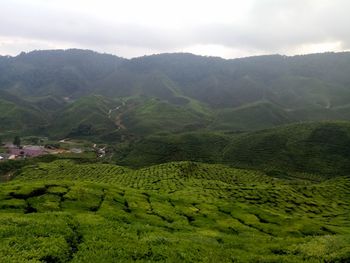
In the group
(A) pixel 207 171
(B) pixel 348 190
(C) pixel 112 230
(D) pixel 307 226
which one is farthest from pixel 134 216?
(A) pixel 207 171

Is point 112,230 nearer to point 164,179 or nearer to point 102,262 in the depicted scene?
point 102,262

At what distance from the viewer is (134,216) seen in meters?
→ 42.1

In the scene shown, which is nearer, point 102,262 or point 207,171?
point 102,262

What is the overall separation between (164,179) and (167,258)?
8747 cm

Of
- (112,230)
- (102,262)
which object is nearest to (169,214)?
(112,230)

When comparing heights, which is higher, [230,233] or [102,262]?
[102,262]

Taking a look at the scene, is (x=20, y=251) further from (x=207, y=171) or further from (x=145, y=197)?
(x=207, y=171)

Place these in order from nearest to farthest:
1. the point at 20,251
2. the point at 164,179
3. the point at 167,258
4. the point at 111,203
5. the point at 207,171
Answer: the point at 20,251, the point at 167,258, the point at 111,203, the point at 164,179, the point at 207,171

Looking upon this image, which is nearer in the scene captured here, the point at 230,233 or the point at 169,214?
the point at 230,233

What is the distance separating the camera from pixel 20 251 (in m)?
24.5

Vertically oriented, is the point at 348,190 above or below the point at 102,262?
below

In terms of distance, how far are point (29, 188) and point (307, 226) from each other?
3519 centimetres

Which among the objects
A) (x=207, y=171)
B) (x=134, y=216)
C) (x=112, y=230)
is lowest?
(x=207, y=171)

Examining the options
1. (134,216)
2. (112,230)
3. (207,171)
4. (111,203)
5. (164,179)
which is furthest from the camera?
(207,171)
